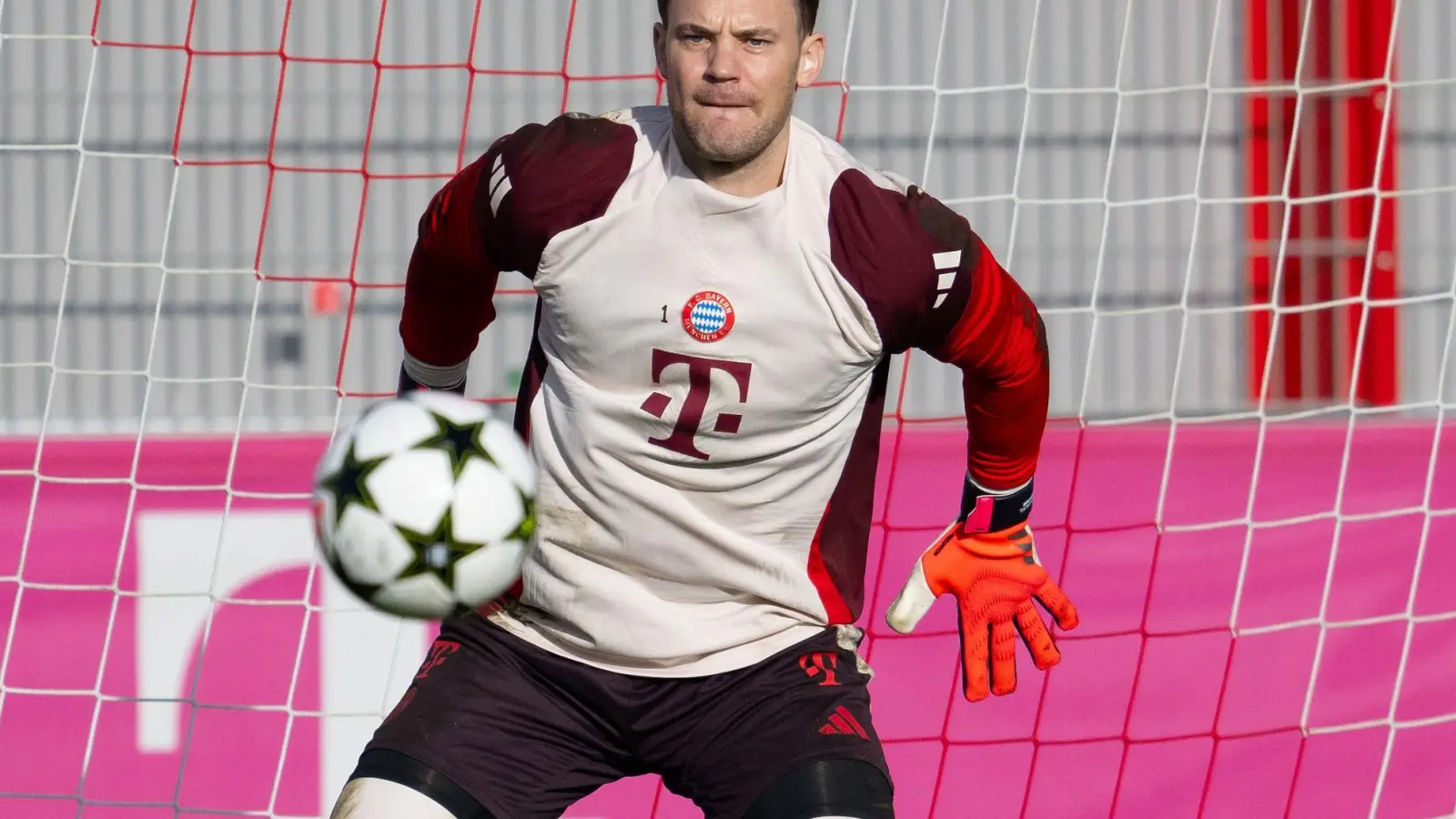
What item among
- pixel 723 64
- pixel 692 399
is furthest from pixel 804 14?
pixel 692 399

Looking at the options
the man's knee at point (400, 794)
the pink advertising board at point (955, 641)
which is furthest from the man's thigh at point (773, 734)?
the pink advertising board at point (955, 641)

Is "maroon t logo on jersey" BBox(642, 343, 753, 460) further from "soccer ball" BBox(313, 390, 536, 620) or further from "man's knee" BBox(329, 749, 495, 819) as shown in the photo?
"man's knee" BBox(329, 749, 495, 819)

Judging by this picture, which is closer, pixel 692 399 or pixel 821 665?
pixel 692 399

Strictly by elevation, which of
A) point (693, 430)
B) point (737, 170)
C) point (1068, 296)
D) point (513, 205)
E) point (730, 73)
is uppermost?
point (730, 73)

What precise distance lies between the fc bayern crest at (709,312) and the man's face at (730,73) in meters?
0.21

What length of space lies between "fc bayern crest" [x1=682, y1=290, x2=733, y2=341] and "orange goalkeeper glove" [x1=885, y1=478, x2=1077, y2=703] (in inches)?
29.9

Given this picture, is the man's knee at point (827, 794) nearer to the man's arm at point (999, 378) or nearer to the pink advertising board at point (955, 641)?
the man's arm at point (999, 378)

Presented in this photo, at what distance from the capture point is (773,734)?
2588 mm

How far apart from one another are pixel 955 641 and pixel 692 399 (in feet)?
6.48

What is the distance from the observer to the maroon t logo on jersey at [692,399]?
258 centimetres

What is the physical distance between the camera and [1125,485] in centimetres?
440

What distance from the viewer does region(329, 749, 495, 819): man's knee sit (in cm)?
246

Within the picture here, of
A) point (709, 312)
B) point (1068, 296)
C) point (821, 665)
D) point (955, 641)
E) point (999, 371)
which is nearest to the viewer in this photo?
point (709, 312)

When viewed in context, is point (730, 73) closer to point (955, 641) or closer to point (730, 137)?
point (730, 137)
